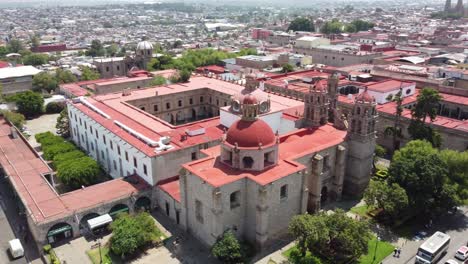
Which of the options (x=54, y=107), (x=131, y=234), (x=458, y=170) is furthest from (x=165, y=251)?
(x=54, y=107)

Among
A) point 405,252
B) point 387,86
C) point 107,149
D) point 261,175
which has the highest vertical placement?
point 387,86

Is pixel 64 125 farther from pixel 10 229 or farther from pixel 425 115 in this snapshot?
pixel 425 115

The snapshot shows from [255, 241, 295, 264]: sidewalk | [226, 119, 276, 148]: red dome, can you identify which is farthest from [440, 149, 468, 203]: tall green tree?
[255, 241, 295, 264]: sidewalk

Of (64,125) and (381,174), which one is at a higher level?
(64,125)

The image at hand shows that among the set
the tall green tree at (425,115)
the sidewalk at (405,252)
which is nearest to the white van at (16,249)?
the sidewalk at (405,252)

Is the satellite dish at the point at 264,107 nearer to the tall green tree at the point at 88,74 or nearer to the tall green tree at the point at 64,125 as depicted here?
the tall green tree at the point at 64,125
